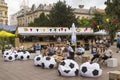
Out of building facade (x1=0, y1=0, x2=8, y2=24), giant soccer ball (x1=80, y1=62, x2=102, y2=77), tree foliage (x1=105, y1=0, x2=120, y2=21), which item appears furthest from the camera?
building facade (x1=0, y1=0, x2=8, y2=24)

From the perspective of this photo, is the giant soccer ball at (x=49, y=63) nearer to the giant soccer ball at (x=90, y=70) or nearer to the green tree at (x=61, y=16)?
the giant soccer ball at (x=90, y=70)

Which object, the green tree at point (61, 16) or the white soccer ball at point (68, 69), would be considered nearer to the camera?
the white soccer ball at point (68, 69)

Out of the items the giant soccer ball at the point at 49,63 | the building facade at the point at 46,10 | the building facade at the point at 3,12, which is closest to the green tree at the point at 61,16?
the building facade at the point at 46,10

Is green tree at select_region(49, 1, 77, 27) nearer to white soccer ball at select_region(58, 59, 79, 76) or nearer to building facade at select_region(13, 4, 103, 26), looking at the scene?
building facade at select_region(13, 4, 103, 26)

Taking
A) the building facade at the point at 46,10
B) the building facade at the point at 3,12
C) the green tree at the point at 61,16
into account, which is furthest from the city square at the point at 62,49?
the building facade at the point at 3,12

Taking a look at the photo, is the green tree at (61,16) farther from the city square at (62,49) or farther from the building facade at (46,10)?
the building facade at (46,10)

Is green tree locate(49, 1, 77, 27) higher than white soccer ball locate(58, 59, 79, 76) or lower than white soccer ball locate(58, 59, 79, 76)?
higher

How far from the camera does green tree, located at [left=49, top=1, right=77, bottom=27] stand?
55844 millimetres

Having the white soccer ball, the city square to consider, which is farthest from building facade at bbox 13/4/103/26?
the white soccer ball

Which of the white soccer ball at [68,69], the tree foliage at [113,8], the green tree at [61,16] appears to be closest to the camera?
the white soccer ball at [68,69]

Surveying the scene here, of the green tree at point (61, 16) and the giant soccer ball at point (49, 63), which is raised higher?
the green tree at point (61, 16)

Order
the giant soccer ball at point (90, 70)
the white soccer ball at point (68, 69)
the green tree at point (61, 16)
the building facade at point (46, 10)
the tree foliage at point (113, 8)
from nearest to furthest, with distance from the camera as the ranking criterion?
the giant soccer ball at point (90, 70)
the white soccer ball at point (68, 69)
the tree foliage at point (113, 8)
the green tree at point (61, 16)
the building facade at point (46, 10)

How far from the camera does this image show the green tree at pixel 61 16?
55.8 meters

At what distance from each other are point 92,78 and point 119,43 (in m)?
13.0
